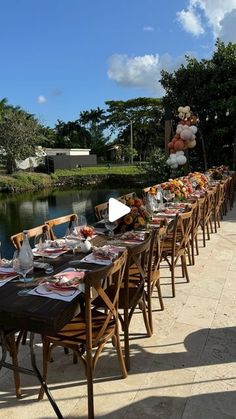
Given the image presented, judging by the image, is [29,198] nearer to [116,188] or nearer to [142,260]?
[116,188]

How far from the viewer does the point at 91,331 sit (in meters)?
1.87

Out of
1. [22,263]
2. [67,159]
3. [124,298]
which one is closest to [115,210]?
[124,298]

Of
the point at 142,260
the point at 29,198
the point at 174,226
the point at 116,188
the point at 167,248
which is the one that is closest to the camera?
the point at 142,260

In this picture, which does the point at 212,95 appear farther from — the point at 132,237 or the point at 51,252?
the point at 51,252

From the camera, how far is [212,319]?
2859 mm

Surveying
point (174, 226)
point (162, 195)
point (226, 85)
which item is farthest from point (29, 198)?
point (174, 226)

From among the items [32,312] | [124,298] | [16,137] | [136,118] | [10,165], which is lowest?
[124,298]

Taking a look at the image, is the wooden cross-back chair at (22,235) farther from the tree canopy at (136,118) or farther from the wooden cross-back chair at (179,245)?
the tree canopy at (136,118)

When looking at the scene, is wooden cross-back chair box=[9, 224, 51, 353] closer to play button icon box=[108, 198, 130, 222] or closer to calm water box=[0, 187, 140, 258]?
play button icon box=[108, 198, 130, 222]

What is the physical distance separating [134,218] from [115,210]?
0.31 metres

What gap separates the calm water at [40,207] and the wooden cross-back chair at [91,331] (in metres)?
7.69

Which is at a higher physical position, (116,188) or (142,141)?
(142,141)

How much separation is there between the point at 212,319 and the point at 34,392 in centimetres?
145

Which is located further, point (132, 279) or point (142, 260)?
point (132, 279)
